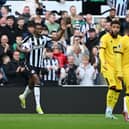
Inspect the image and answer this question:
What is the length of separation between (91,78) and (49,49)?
1.37 m

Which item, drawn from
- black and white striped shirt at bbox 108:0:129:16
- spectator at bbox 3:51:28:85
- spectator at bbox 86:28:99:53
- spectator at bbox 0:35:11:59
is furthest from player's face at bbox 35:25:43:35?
black and white striped shirt at bbox 108:0:129:16

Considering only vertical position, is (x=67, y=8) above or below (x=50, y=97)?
above

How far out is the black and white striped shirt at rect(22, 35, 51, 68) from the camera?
15.7 meters

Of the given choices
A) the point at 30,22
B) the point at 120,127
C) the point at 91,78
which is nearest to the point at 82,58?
the point at 91,78

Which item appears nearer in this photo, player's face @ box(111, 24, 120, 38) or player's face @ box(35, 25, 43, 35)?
player's face @ box(111, 24, 120, 38)

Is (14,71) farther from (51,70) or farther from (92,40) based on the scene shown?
(92,40)

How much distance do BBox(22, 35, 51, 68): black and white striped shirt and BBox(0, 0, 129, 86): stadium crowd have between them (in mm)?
181

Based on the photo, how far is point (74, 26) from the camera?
17.9m

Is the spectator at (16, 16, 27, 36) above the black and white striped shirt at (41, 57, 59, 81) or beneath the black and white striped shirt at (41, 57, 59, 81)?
above

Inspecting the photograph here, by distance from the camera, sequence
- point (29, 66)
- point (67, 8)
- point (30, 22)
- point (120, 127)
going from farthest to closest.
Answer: point (67, 8) → point (30, 22) → point (29, 66) → point (120, 127)

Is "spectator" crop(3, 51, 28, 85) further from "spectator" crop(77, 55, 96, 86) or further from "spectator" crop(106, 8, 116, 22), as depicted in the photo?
"spectator" crop(106, 8, 116, 22)

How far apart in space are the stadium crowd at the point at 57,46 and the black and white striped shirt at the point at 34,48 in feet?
0.59

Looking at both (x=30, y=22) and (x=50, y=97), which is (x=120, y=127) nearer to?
(x=50, y=97)

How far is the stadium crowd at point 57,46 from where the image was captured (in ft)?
52.9
